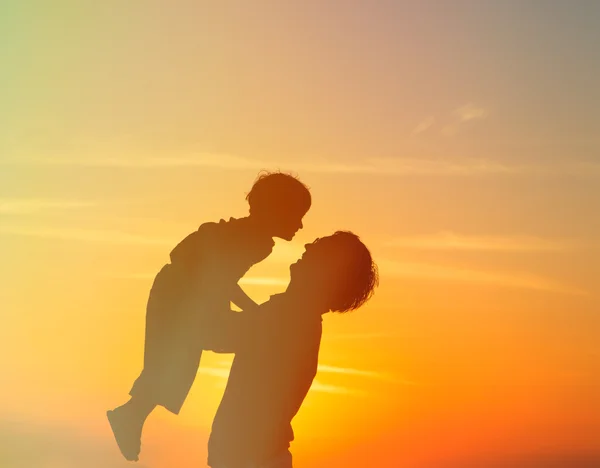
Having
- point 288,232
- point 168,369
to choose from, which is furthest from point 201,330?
point 288,232

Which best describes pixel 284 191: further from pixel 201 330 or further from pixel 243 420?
pixel 243 420

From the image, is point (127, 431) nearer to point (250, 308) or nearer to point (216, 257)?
point (250, 308)

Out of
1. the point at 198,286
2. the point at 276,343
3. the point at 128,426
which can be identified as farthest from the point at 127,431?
the point at 276,343

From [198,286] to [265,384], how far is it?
1.18m

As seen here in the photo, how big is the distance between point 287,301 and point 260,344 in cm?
50

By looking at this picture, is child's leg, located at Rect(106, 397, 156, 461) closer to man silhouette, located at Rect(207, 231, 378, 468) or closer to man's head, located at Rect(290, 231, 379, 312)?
man silhouette, located at Rect(207, 231, 378, 468)

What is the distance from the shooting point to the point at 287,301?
10.7m

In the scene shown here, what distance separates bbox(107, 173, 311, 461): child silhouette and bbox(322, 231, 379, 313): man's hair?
0.55m

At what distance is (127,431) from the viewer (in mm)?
10656

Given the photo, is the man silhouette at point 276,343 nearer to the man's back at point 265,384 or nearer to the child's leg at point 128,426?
the man's back at point 265,384

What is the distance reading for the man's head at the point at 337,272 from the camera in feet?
34.5

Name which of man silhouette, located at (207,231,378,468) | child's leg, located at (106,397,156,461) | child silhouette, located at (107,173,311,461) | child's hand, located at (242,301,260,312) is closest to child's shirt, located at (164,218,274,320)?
child silhouette, located at (107,173,311,461)

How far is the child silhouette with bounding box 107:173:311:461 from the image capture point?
10.6 meters

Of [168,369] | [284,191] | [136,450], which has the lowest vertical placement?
[136,450]
